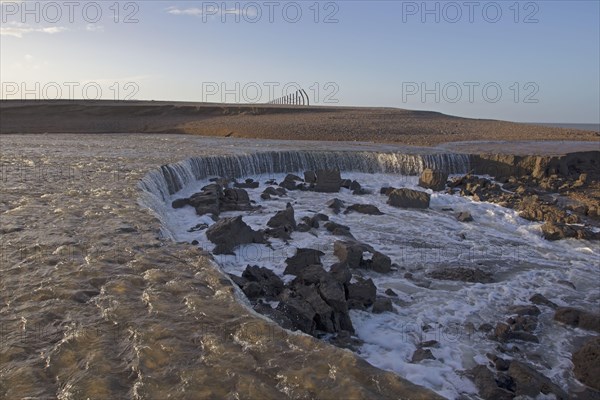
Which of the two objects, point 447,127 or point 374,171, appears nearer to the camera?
point 374,171

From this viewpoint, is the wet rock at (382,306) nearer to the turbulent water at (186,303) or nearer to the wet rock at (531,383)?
the turbulent water at (186,303)

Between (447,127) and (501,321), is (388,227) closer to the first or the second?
(501,321)

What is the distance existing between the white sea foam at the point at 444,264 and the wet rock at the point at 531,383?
1.22ft

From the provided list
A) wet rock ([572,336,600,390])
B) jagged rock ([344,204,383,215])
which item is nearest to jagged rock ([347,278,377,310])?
wet rock ([572,336,600,390])

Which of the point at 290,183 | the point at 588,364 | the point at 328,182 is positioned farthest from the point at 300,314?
the point at 290,183

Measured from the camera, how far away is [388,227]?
14.4 m

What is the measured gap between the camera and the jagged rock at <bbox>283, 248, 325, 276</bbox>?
1018 cm

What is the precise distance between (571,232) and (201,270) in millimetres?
10179

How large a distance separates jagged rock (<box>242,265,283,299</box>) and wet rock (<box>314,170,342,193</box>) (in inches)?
386

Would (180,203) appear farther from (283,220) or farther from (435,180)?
(435,180)

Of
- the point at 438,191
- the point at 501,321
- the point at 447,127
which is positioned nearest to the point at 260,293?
the point at 501,321

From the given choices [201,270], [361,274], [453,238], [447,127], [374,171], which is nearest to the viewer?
[201,270]

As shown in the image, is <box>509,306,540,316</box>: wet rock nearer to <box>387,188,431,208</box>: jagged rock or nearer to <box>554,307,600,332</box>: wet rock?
<box>554,307,600,332</box>: wet rock

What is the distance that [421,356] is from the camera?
720 cm
